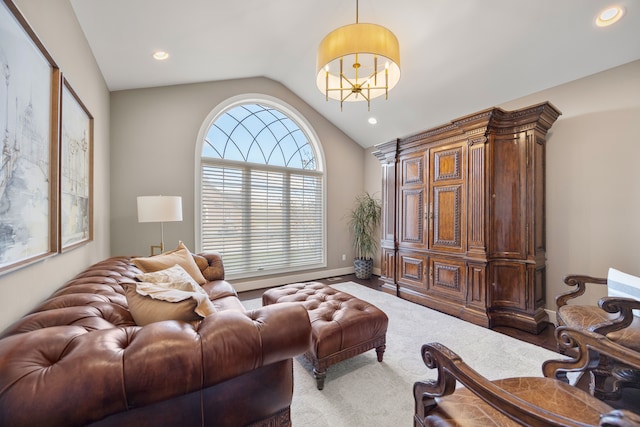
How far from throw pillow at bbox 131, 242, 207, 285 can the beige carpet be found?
1.29 meters

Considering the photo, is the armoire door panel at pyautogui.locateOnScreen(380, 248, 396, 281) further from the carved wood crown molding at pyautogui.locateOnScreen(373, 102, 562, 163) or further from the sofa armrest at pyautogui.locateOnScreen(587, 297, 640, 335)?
the sofa armrest at pyautogui.locateOnScreen(587, 297, 640, 335)

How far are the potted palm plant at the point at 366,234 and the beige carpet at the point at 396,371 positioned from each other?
6.20 ft

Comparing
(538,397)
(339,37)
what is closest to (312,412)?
(538,397)

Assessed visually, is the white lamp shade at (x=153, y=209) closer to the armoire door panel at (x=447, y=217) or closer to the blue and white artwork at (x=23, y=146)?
the blue and white artwork at (x=23, y=146)

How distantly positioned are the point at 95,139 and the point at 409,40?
339cm

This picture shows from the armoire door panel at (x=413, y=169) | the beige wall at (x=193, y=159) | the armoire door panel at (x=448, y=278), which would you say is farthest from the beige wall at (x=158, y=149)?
the armoire door panel at (x=448, y=278)

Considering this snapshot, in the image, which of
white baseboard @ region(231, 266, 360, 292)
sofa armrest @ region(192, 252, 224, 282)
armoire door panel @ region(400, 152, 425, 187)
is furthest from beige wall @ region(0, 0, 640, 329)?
armoire door panel @ region(400, 152, 425, 187)

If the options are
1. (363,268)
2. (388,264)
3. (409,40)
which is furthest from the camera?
(363,268)

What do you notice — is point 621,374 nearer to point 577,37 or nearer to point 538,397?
point 538,397

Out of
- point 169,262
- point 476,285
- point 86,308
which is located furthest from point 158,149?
point 476,285

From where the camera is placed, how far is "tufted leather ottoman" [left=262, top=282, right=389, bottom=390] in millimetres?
1820

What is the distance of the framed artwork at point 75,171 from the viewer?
1.60 metres

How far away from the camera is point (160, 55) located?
2.72 metres

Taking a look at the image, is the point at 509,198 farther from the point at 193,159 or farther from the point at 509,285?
the point at 193,159
